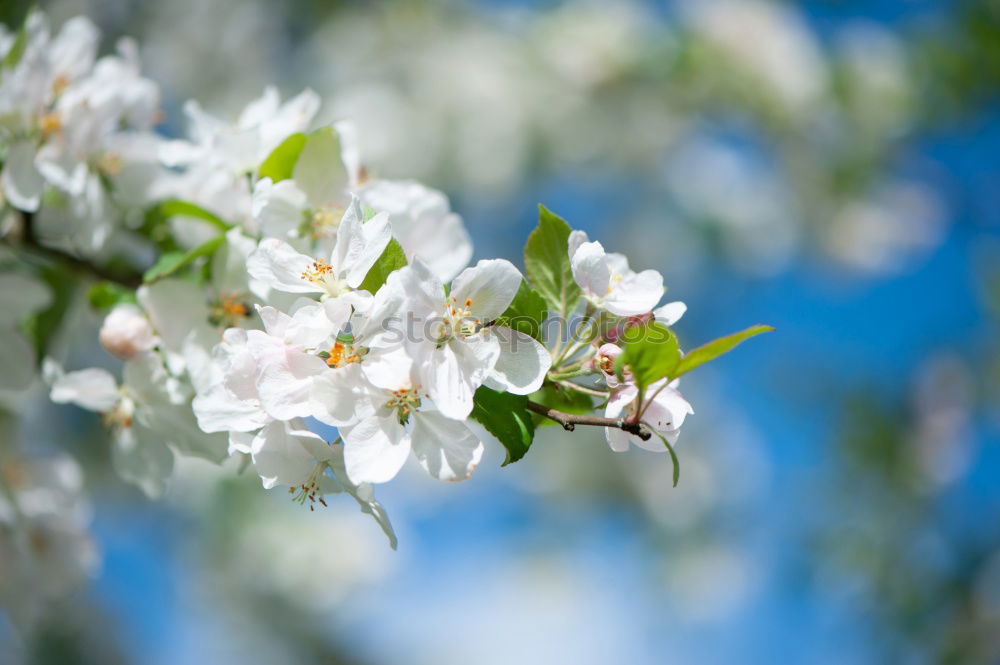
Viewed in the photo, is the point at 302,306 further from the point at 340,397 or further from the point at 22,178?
the point at 22,178

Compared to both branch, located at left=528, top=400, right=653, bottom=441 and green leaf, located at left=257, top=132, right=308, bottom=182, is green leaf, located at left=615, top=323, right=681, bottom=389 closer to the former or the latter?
branch, located at left=528, top=400, right=653, bottom=441

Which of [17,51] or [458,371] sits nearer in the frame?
[458,371]

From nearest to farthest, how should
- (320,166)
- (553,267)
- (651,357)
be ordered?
(651,357) → (553,267) → (320,166)

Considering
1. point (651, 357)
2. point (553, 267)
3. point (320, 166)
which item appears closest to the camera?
point (651, 357)

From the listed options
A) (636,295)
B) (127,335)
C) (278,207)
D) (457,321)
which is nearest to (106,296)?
(127,335)

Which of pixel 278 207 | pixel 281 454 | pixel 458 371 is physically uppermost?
pixel 278 207

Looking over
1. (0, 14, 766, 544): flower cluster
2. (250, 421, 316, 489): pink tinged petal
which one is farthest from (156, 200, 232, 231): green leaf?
(250, 421, 316, 489): pink tinged petal

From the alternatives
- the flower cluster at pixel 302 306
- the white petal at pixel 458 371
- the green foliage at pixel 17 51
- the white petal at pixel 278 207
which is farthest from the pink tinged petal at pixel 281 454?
the green foliage at pixel 17 51

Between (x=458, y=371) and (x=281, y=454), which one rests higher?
(x=458, y=371)

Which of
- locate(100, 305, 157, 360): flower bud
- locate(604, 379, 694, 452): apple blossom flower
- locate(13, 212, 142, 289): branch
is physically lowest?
locate(100, 305, 157, 360): flower bud
